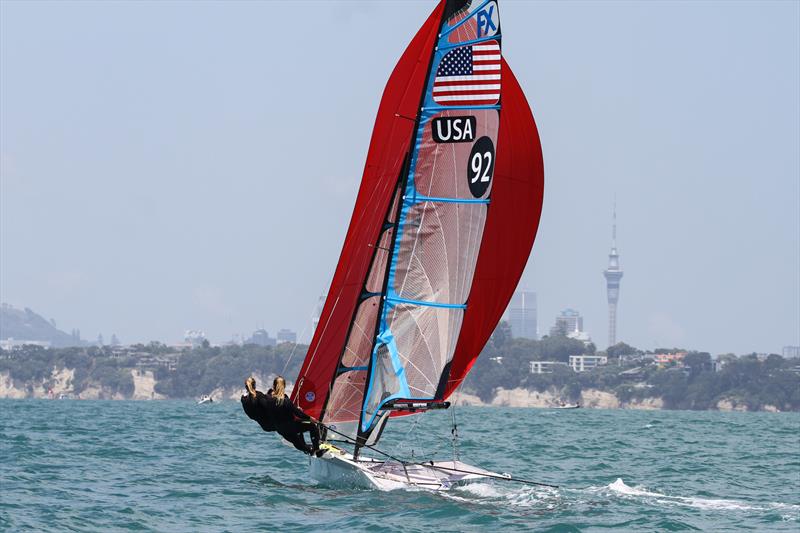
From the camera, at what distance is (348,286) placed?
900 inches

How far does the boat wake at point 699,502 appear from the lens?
21.5 m

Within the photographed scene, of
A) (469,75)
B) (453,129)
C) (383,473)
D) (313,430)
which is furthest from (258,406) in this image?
(469,75)

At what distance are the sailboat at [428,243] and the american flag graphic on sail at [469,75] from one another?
16mm

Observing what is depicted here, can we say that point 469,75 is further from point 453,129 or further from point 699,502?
point 699,502

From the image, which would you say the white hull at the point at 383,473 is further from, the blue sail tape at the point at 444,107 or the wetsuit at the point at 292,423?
the blue sail tape at the point at 444,107

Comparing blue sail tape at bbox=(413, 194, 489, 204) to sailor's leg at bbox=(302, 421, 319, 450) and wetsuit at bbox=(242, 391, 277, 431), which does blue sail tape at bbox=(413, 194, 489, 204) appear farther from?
sailor's leg at bbox=(302, 421, 319, 450)

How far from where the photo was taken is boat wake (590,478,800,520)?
21.5m

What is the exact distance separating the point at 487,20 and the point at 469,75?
3.17 feet

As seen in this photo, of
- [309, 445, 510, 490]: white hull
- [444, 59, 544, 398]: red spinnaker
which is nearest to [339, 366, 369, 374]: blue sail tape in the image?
[309, 445, 510, 490]: white hull

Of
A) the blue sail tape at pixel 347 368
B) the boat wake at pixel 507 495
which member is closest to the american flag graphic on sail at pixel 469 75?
the blue sail tape at pixel 347 368

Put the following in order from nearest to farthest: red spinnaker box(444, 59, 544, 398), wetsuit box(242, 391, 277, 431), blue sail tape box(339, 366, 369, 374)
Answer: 1. wetsuit box(242, 391, 277, 431)
2. red spinnaker box(444, 59, 544, 398)
3. blue sail tape box(339, 366, 369, 374)

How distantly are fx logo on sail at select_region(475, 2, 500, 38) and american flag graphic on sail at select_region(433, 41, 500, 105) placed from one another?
351mm

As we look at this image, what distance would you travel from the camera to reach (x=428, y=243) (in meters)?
21.6

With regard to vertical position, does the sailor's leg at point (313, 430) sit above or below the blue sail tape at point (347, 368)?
below
